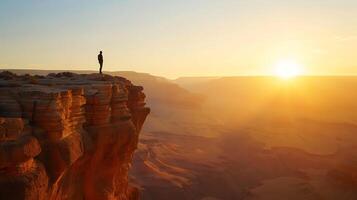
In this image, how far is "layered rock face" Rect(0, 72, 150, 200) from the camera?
393 inches

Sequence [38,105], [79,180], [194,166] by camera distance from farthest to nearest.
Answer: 1. [194,166]
2. [79,180]
3. [38,105]

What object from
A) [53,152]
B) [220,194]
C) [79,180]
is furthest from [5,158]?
[220,194]

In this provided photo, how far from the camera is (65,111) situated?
12734 millimetres

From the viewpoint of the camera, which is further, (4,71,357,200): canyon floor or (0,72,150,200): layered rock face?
(4,71,357,200): canyon floor

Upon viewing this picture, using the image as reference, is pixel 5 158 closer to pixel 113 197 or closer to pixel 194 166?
pixel 113 197

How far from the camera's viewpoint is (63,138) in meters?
12.5

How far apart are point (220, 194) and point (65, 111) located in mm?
29960

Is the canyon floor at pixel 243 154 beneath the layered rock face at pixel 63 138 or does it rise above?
beneath

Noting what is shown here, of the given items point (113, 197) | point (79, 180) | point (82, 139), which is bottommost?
point (113, 197)

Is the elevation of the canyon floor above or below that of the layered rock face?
below

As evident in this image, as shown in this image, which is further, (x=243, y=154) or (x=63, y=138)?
(x=243, y=154)

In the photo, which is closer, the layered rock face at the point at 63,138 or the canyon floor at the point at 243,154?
the layered rock face at the point at 63,138

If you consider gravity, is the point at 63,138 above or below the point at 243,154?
above

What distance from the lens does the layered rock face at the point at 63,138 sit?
9992 mm
